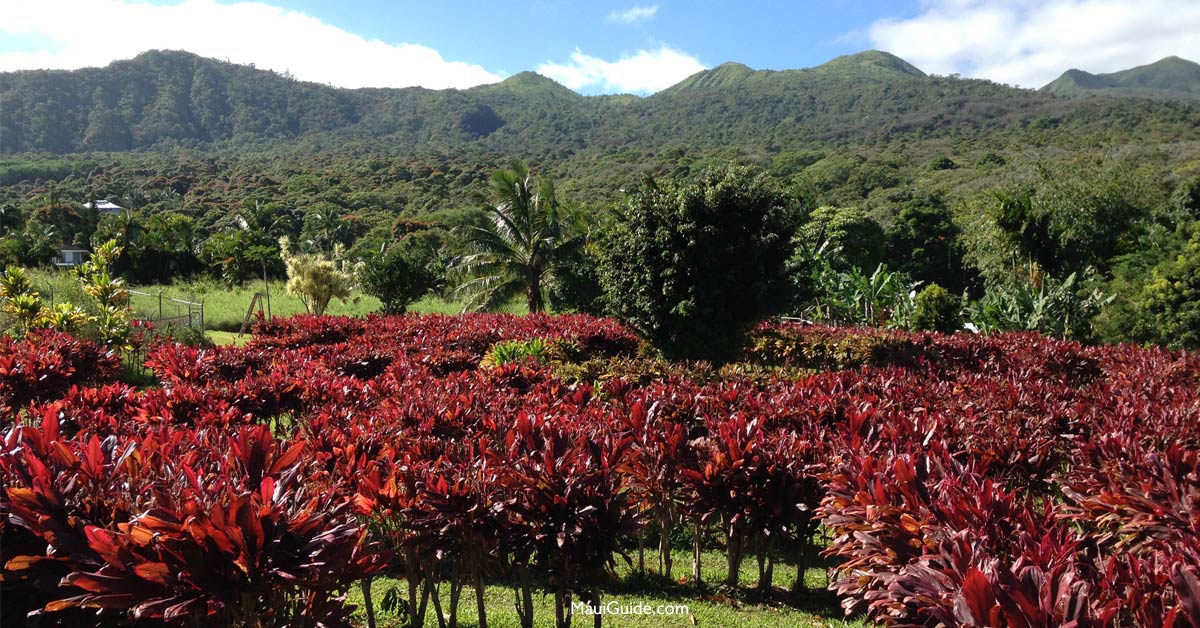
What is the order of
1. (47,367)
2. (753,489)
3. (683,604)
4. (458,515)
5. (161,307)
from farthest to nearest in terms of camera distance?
(161,307), (47,367), (683,604), (753,489), (458,515)

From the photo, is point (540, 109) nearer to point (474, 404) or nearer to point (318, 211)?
point (318, 211)

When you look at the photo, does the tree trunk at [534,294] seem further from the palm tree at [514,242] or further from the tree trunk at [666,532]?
the tree trunk at [666,532]

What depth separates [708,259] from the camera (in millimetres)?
10531

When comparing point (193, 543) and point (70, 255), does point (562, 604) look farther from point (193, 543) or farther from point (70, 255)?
point (70, 255)

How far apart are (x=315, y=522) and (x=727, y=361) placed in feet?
31.2

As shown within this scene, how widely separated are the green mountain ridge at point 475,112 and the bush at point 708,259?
238ft

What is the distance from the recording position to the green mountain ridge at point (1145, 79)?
152125mm

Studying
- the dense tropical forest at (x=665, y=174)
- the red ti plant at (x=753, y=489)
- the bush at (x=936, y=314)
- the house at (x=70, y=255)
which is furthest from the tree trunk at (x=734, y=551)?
the house at (x=70, y=255)

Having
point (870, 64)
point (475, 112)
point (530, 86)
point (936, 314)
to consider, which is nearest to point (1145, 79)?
point (870, 64)

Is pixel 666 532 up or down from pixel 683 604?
up

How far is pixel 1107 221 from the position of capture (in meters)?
27.7

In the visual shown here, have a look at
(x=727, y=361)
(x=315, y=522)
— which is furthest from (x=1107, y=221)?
(x=315, y=522)

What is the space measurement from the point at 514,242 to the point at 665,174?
3877 cm

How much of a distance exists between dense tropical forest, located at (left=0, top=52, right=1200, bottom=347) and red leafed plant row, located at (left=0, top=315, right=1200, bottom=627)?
20.8ft
